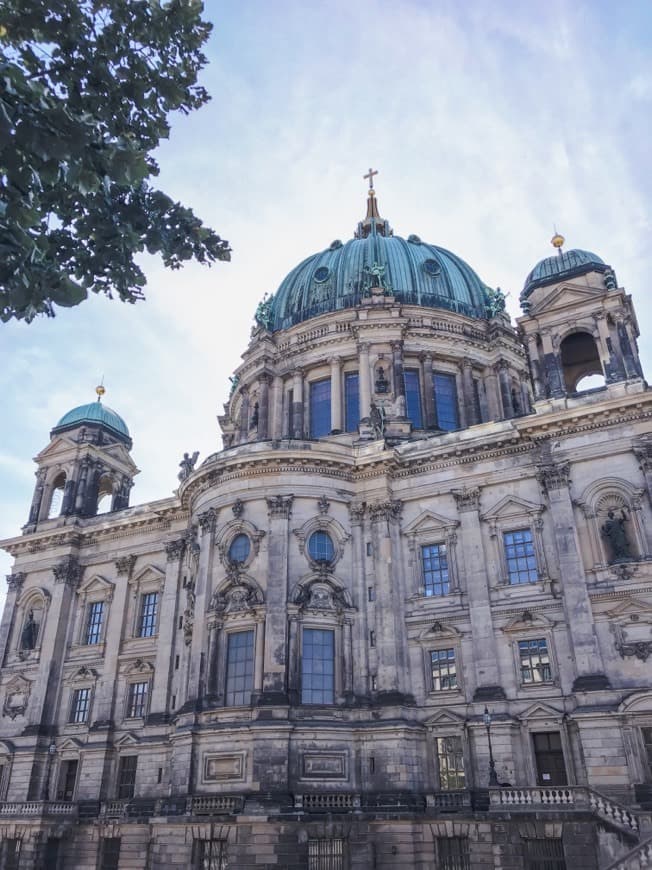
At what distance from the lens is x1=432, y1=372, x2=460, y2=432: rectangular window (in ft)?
139

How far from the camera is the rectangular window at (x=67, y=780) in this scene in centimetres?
3691

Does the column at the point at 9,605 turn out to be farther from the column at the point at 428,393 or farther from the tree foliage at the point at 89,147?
the tree foliage at the point at 89,147

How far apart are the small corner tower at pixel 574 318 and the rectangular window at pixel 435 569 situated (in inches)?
328

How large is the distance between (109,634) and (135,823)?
9.95 meters

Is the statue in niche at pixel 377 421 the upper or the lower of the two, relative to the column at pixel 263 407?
lower

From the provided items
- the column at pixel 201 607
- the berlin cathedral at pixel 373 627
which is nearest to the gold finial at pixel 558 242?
the berlin cathedral at pixel 373 627

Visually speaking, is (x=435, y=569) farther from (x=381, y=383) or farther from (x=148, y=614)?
(x=148, y=614)

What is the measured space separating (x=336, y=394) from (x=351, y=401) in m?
1.02

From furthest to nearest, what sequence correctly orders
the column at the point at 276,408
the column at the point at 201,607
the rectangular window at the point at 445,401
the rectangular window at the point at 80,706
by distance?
the column at the point at 276,408 < the rectangular window at the point at 445,401 < the rectangular window at the point at 80,706 < the column at the point at 201,607

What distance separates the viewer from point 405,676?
31.1 meters

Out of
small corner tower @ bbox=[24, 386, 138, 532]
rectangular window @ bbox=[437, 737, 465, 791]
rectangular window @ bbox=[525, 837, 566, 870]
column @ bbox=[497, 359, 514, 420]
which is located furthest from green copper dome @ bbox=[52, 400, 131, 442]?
rectangular window @ bbox=[525, 837, 566, 870]

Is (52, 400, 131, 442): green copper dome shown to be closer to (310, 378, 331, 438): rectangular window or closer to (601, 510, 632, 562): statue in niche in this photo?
(310, 378, 331, 438): rectangular window

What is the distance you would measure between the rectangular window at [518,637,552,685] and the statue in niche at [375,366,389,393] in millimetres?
16353

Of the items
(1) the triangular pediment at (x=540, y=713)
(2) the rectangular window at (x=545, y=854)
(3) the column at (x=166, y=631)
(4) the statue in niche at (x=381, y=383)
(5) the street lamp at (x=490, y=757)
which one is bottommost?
(2) the rectangular window at (x=545, y=854)
